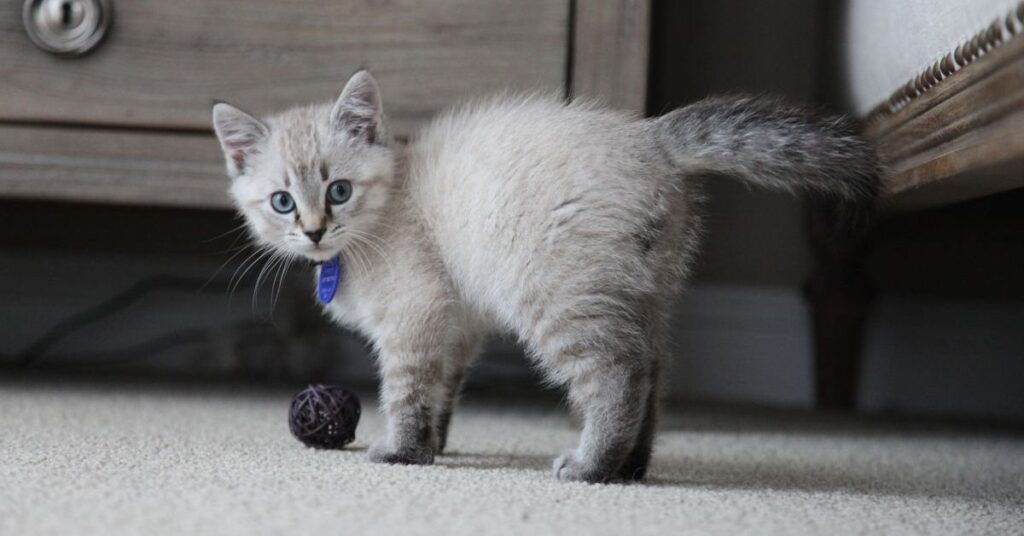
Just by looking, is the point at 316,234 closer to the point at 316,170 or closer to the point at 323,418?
the point at 316,170

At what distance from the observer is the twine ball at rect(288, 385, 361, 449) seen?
117 cm

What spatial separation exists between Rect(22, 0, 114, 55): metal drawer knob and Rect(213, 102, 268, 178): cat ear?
275 millimetres

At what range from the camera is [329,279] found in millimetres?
1246

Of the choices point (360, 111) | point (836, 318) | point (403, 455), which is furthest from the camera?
point (836, 318)

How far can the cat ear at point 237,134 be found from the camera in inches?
48.6

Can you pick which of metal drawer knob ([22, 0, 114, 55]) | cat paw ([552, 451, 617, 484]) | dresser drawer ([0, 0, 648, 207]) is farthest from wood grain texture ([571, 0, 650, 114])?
metal drawer knob ([22, 0, 114, 55])

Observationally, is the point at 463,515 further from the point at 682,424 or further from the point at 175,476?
the point at 682,424

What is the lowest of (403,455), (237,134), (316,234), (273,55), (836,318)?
(403,455)

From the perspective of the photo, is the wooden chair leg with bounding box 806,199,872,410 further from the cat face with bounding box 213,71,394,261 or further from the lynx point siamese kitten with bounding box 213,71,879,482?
the cat face with bounding box 213,71,394,261

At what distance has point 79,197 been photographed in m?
1.41

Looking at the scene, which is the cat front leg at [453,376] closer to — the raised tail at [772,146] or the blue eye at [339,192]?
the blue eye at [339,192]

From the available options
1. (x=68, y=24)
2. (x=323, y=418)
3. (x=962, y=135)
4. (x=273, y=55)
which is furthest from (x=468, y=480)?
(x=68, y=24)

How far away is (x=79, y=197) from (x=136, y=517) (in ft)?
2.44

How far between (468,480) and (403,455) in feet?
0.45
